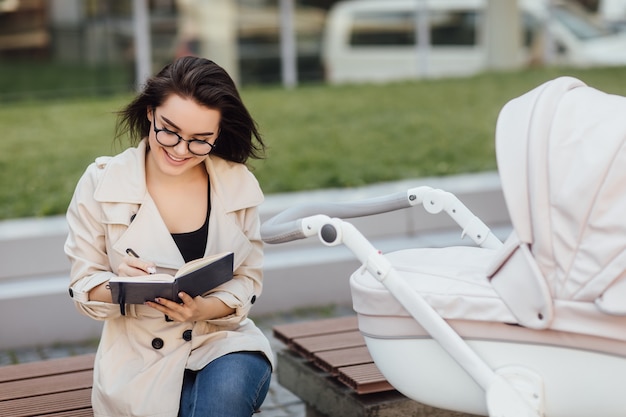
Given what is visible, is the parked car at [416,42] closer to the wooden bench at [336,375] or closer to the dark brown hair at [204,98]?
the wooden bench at [336,375]

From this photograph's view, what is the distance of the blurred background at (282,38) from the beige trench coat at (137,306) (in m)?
9.41

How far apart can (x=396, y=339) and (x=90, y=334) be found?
276cm

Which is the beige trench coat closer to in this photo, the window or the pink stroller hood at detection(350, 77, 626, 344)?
the pink stroller hood at detection(350, 77, 626, 344)

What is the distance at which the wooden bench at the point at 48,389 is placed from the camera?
322 cm

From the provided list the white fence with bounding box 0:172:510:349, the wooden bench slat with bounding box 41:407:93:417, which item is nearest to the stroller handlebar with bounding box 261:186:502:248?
the wooden bench slat with bounding box 41:407:93:417

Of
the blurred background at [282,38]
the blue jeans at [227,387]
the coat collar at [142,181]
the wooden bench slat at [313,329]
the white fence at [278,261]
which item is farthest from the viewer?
the blurred background at [282,38]

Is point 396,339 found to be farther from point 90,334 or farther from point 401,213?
point 401,213

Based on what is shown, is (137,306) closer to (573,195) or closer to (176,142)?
(176,142)

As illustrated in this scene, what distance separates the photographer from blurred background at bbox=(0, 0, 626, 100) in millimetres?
12227

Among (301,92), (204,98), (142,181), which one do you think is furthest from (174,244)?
(301,92)

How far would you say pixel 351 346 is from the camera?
3793mm

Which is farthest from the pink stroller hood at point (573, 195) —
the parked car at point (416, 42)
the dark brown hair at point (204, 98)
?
the parked car at point (416, 42)

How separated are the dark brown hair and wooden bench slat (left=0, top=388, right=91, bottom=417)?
0.82 meters

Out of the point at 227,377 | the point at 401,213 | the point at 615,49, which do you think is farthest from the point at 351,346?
the point at 615,49
